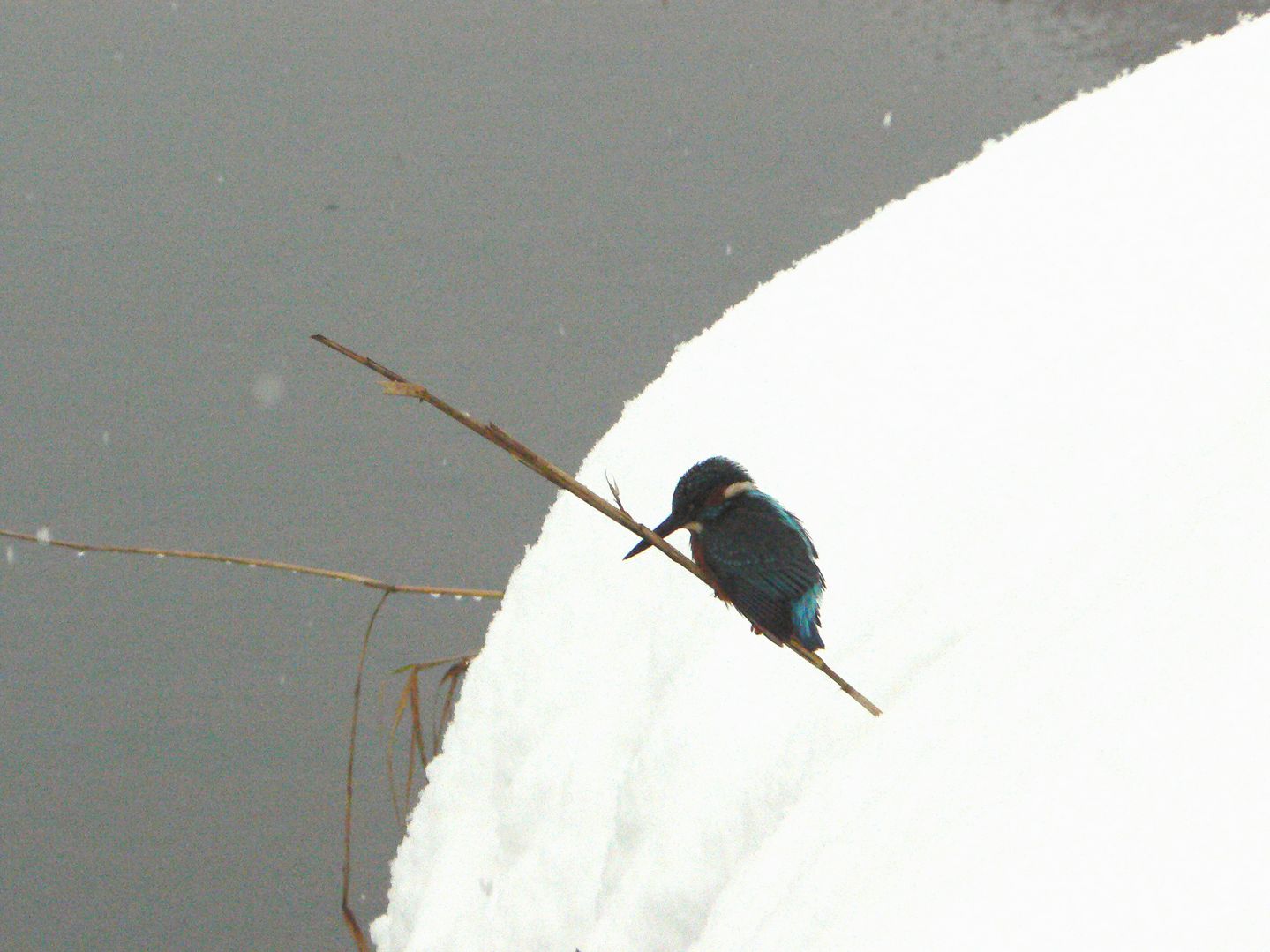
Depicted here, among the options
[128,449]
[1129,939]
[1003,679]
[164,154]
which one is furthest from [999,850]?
[164,154]

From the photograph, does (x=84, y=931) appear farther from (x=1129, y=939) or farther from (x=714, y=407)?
(x=1129, y=939)

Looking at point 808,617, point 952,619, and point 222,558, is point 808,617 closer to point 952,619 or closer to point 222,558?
point 952,619

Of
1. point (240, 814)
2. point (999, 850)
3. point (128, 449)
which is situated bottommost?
point (240, 814)

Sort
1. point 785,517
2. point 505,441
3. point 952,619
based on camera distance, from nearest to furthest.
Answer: point 505,441 → point 952,619 → point 785,517

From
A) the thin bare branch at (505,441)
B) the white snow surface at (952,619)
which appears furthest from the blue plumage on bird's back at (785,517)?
the thin bare branch at (505,441)

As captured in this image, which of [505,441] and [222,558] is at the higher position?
[505,441]

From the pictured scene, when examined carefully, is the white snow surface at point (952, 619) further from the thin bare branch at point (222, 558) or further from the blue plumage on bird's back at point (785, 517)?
the thin bare branch at point (222, 558)

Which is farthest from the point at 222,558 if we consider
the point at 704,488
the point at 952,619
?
the point at 952,619
